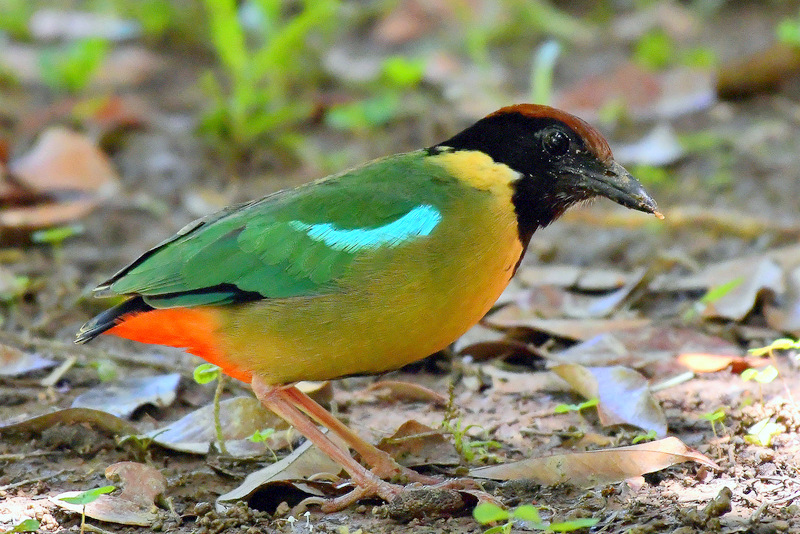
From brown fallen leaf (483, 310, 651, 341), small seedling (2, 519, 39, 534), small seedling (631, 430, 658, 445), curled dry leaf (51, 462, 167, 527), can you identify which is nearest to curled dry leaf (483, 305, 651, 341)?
brown fallen leaf (483, 310, 651, 341)

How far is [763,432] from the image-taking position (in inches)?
138

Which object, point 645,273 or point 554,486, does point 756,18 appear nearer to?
point 645,273

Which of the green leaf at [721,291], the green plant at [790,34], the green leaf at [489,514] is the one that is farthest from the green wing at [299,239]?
the green plant at [790,34]

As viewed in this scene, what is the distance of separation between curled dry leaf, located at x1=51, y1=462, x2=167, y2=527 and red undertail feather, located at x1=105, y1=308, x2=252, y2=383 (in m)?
0.45

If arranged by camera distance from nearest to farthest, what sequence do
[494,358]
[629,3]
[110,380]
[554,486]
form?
[554,486], [110,380], [494,358], [629,3]

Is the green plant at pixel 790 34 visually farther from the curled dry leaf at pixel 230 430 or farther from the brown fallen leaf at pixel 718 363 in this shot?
the curled dry leaf at pixel 230 430

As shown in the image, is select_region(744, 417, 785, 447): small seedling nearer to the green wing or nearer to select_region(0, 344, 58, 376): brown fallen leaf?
the green wing

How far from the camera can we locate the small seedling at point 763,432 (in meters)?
3.49

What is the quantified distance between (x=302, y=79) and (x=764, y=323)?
4560 mm

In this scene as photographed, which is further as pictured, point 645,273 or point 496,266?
point 645,273

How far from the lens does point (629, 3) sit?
960cm

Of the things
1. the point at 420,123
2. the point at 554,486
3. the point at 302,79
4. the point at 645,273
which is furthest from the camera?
the point at 302,79

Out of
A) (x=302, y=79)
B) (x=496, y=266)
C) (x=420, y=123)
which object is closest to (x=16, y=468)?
(x=496, y=266)

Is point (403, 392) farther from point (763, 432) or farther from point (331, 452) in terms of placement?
point (763, 432)
